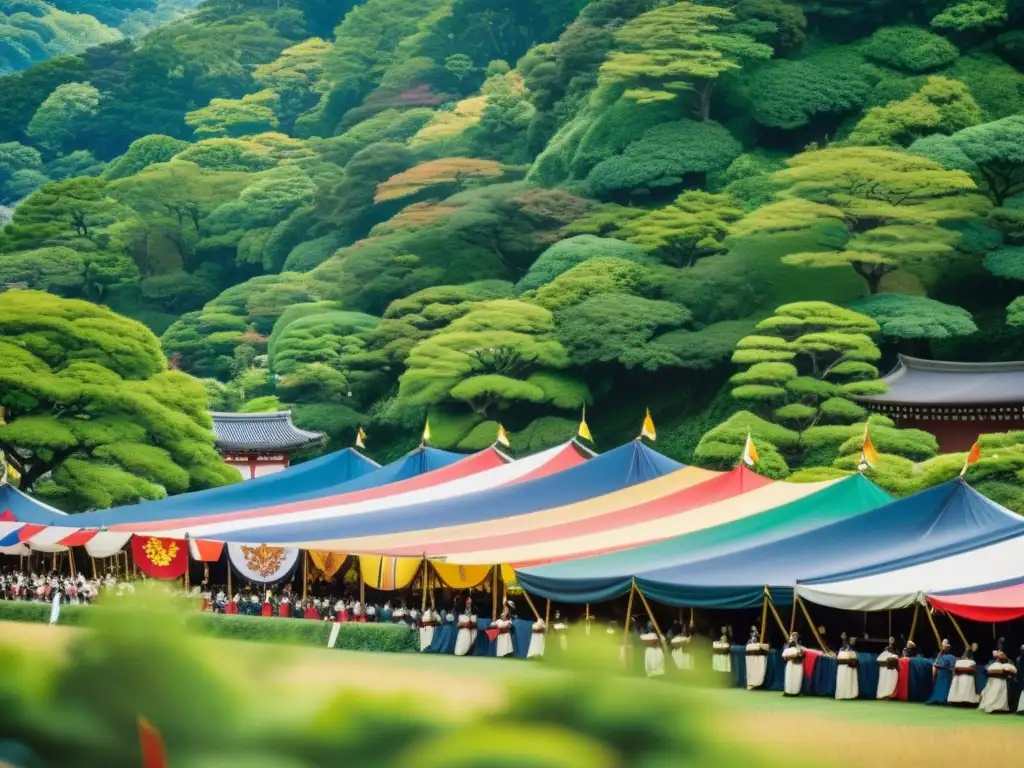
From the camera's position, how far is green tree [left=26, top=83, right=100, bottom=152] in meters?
91.8

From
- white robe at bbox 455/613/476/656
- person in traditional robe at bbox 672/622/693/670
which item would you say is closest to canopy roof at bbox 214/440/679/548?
white robe at bbox 455/613/476/656

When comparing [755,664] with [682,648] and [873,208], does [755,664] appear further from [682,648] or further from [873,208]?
[873,208]

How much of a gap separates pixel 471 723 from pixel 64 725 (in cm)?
64

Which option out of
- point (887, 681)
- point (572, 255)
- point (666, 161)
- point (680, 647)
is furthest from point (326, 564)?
point (666, 161)

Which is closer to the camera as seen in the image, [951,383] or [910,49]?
[951,383]

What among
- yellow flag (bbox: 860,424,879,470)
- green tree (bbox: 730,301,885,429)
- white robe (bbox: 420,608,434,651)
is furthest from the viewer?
green tree (bbox: 730,301,885,429)

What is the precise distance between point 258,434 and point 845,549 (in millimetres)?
28846

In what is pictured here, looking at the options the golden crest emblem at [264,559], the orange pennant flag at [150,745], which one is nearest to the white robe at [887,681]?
the golden crest emblem at [264,559]

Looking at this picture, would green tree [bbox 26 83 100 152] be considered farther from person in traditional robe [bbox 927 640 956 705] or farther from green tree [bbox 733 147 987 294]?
person in traditional robe [bbox 927 640 956 705]

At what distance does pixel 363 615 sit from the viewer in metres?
24.6

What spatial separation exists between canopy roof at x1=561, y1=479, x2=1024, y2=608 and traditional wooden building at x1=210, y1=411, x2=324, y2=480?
27526 millimetres

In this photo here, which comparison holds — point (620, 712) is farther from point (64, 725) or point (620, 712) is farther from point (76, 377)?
point (76, 377)

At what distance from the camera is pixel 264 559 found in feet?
84.8

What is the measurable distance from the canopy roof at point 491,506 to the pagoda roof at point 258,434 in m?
19.8
